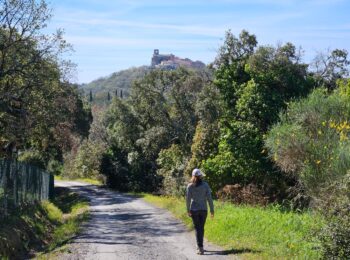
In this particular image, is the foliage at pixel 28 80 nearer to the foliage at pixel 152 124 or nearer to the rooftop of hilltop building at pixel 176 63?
the foliage at pixel 152 124

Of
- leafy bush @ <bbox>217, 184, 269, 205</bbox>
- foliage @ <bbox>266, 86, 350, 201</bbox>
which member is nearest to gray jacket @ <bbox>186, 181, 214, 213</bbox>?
foliage @ <bbox>266, 86, 350, 201</bbox>

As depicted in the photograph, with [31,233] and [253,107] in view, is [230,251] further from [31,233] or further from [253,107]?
[253,107]

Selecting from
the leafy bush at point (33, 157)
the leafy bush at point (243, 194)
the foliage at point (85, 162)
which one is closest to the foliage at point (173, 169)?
the leafy bush at point (243, 194)

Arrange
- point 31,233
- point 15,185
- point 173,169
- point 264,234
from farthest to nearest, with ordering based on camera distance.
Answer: point 173,169
point 15,185
point 31,233
point 264,234

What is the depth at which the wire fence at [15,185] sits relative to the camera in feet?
61.1

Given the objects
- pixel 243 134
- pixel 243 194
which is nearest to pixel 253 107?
pixel 243 134

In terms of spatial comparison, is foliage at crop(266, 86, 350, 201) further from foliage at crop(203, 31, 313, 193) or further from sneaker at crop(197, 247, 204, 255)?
sneaker at crop(197, 247, 204, 255)

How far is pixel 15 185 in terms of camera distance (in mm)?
20984

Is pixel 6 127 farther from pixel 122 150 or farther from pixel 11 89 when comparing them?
pixel 122 150

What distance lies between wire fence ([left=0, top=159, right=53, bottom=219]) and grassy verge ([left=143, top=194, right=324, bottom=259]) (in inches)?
277

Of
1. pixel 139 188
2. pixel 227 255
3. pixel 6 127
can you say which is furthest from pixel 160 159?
pixel 227 255

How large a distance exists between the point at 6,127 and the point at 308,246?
18604 mm

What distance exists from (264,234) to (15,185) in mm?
11120

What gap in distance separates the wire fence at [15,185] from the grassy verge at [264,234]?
7048 millimetres
